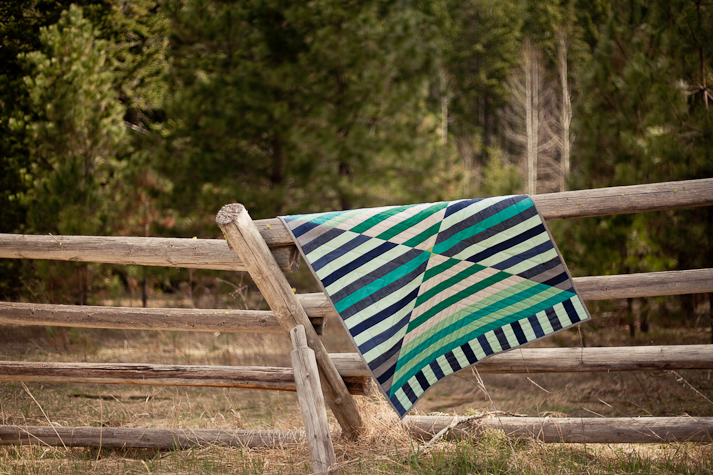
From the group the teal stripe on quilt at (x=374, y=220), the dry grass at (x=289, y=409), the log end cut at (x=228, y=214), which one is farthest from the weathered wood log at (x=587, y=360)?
the log end cut at (x=228, y=214)

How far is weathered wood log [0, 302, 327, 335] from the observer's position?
2779 millimetres

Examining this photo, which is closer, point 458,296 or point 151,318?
point 458,296

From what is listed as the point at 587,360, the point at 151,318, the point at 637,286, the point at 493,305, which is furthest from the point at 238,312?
the point at 637,286

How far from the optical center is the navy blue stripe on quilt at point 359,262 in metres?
2.32

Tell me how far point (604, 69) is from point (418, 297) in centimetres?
529

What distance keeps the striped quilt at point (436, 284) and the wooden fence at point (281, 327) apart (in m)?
0.18

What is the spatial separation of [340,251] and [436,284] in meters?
0.48

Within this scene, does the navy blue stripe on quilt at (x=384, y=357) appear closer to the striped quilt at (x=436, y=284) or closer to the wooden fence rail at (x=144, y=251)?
the striped quilt at (x=436, y=284)

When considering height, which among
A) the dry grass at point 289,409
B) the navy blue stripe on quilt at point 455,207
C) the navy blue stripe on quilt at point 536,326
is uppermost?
the navy blue stripe on quilt at point 455,207

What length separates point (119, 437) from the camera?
2891 millimetres

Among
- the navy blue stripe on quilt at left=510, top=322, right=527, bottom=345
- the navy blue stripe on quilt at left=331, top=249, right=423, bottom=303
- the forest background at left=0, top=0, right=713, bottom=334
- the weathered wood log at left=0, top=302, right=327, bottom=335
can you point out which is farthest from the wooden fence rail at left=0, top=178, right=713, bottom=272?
the forest background at left=0, top=0, right=713, bottom=334

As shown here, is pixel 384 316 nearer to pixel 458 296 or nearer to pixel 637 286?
pixel 458 296

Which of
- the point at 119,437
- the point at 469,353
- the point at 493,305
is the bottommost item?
the point at 119,437

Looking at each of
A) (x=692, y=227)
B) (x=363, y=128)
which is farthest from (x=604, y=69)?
(x=363, y=128)
